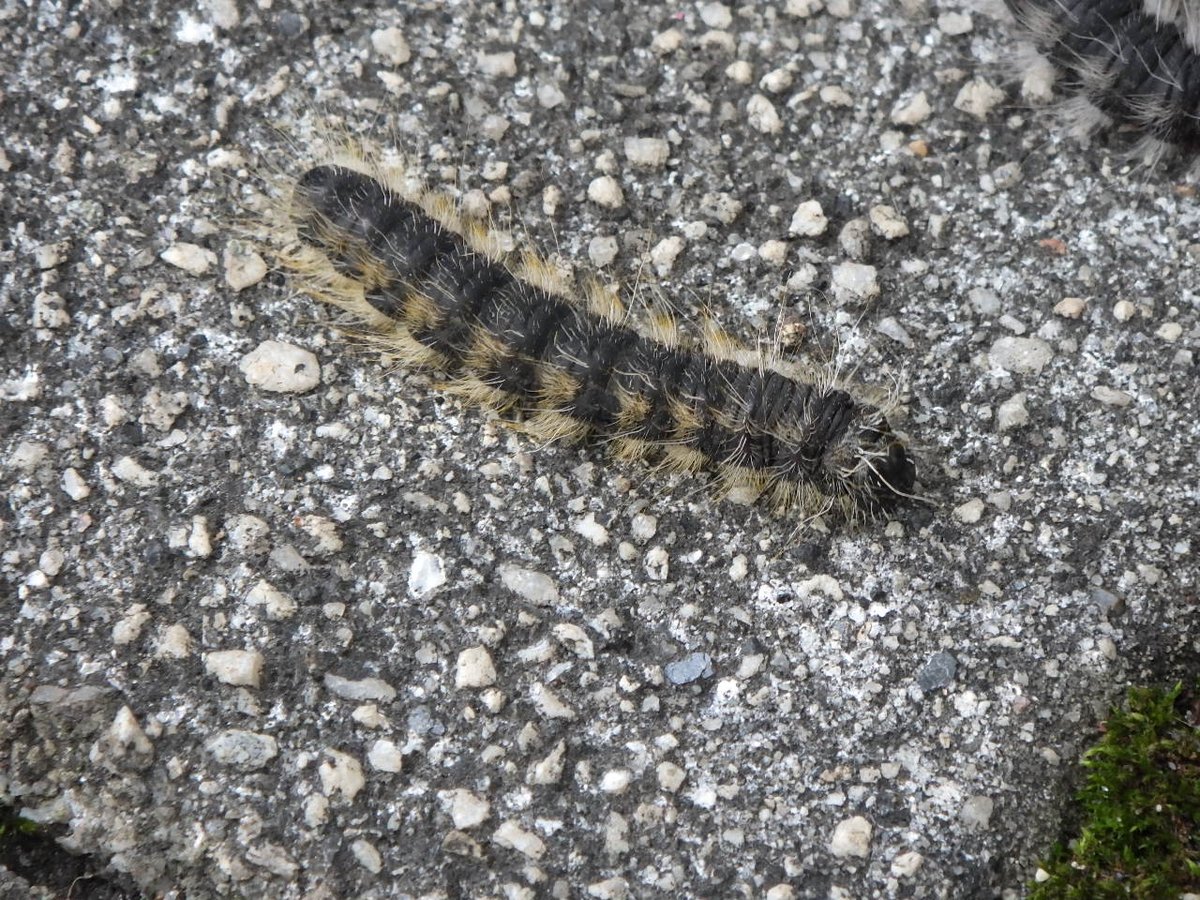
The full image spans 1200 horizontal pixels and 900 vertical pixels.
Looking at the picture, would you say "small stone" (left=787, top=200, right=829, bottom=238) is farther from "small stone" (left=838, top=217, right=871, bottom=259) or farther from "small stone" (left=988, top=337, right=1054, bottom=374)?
"small stone" (left=988, top=337, right=1054, bottom=374)

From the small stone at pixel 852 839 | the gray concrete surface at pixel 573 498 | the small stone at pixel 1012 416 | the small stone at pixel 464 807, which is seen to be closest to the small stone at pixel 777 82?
the gray concrete surface at pixel 573 498

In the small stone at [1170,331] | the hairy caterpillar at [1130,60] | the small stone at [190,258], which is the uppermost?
the hairy caterpillar at [1130,60]

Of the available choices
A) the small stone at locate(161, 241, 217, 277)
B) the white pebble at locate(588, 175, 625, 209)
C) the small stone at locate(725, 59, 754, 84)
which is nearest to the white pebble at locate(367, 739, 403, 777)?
the small stone at locate(161, 241, 217, 277)

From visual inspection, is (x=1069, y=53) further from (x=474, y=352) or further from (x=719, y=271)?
(x=474, y=352)

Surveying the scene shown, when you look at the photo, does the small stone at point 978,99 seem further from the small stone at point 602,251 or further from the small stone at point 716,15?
the small stone at point 602,251

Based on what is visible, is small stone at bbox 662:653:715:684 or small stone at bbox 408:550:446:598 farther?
small stone at bbox 408:550:446:598

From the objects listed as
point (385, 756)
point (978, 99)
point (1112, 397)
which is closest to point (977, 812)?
point (1112, 397)
